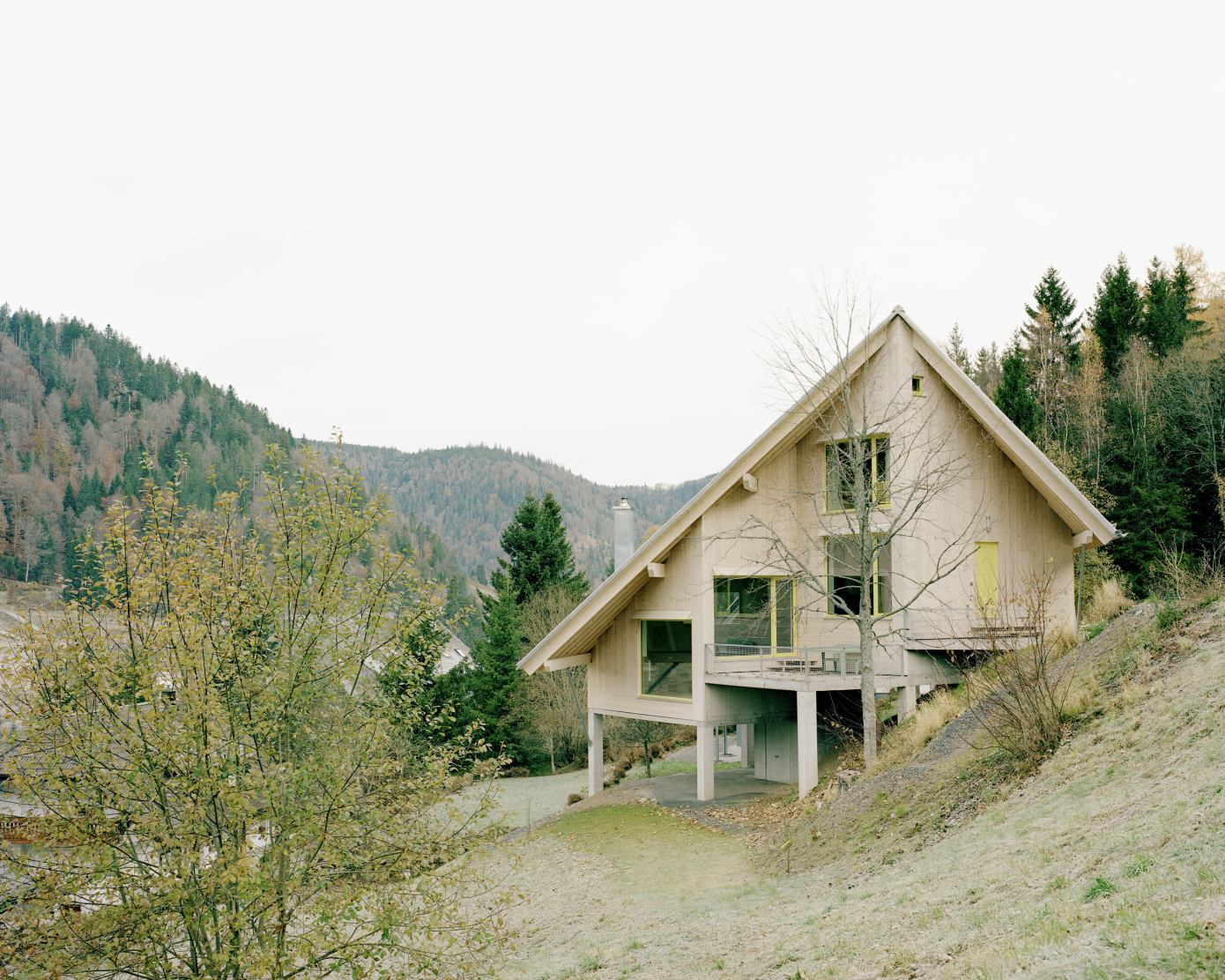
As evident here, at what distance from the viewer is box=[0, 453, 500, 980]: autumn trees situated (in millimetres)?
7754

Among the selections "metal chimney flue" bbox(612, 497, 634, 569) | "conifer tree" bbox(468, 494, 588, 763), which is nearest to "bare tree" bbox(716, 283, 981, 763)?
"metal chimney flue" bbox(612, 497, 634, 569)

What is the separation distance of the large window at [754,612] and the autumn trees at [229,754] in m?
10.9

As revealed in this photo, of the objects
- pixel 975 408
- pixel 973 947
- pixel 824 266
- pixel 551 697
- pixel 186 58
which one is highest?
pixel 186 58

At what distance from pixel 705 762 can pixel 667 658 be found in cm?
236

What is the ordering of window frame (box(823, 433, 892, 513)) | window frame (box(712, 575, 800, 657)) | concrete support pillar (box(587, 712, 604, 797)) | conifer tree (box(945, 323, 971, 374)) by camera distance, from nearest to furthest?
window frame (box(823, 433, 892, 513)) < window frame (box(712, 575, 800, 657)) < concrete support pillar (box(587, 712, 604, 797)) < conifer tree (box(945, 323, 971, 374))

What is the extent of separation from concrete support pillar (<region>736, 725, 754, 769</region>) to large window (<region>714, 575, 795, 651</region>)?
5126 millimetres

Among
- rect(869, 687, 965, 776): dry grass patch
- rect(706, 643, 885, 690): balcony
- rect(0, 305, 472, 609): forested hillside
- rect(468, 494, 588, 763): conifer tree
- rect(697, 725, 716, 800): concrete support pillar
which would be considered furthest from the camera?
rect(0, 305, 472, 609): forested hillside

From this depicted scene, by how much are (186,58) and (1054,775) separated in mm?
18897

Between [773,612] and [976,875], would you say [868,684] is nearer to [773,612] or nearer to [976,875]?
[773,612]

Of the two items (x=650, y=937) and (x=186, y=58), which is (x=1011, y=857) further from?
(x=186, y=58)

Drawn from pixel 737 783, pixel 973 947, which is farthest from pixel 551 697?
pixel 973 947

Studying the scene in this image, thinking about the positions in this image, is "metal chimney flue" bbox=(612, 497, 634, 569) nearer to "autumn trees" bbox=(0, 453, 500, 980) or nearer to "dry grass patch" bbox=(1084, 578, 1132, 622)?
"dry grass patch" bbox=(1084, 578, 1132, 622)

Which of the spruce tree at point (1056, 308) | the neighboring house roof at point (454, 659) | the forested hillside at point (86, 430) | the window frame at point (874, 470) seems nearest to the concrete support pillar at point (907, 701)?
the window frame at point (874, 470)

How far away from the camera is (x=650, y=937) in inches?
Result: 407
